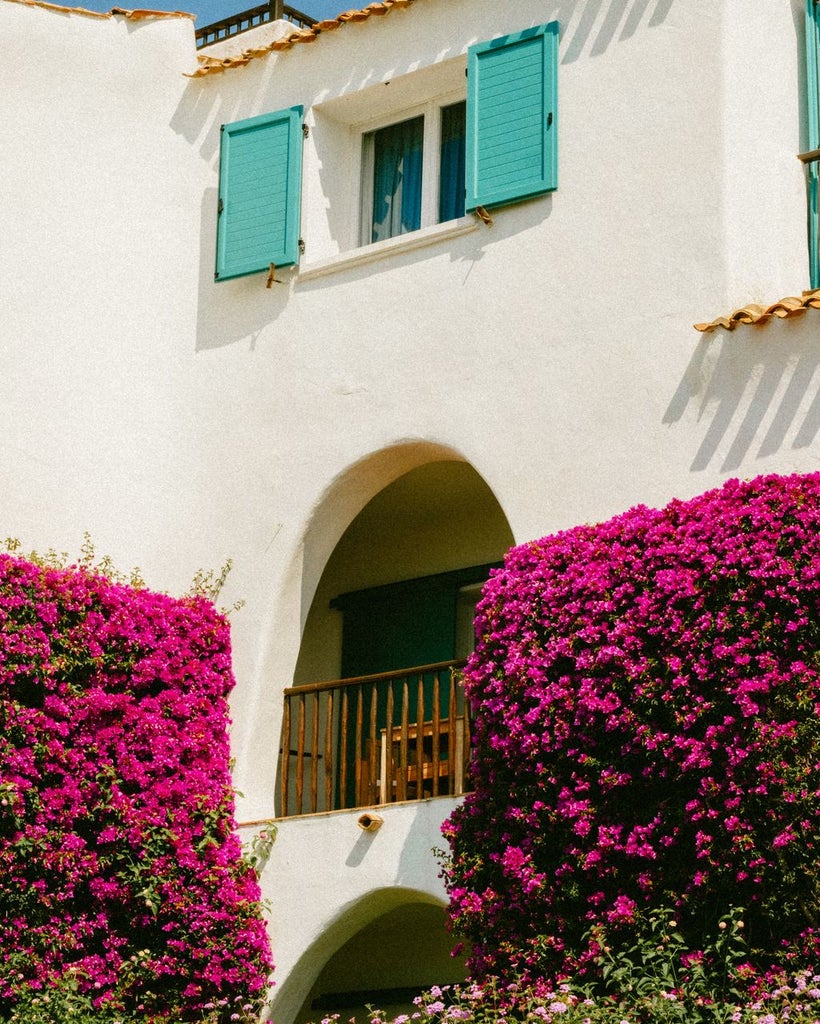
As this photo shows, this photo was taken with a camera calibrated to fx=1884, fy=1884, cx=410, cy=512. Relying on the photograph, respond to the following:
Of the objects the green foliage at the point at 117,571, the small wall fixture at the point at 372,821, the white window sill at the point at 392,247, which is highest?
the white window sill at the point at 392,247

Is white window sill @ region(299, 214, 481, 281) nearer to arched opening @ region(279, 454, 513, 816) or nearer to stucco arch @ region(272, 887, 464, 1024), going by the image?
arched opening @ region(279, 454, 513, 816)

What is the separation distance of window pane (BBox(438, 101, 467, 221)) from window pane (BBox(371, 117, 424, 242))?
0.78ft

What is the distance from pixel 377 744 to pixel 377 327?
342 cm

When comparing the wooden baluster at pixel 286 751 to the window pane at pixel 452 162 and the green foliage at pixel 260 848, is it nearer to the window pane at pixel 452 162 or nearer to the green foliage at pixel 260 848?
the green foliage at pixel 260 848

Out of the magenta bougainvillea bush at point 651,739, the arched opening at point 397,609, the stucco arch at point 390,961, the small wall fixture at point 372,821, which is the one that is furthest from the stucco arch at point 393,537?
the magenta bougainvillea bush at point 651,739

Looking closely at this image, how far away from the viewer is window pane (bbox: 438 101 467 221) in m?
15.3

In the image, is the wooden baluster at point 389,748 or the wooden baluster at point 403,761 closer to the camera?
the wooden baluster at point 403,761

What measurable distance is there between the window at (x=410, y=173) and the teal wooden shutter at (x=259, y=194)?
723 millimetres

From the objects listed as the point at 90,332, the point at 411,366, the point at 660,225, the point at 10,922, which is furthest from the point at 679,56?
the point at 10,922

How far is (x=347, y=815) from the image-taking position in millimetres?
13773

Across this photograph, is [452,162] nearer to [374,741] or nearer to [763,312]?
[763,312]

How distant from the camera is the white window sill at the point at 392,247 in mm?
14531

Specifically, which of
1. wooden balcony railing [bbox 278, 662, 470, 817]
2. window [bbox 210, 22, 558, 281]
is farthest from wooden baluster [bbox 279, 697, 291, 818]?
window [bbox 210, 22, 558, 281]

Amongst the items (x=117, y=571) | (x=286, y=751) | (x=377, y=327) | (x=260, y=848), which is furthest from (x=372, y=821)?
(x=377, y=327)
